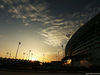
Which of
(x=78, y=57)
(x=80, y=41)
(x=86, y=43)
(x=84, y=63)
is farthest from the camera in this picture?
(x=80, y=41)

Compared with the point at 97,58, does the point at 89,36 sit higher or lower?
higher

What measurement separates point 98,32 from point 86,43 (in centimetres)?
1002

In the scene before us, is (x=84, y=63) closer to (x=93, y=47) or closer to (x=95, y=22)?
(x=93, y=47)

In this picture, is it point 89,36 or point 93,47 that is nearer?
point 93,47

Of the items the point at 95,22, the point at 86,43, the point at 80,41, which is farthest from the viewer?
the point at 80,41

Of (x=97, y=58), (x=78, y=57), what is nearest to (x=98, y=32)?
(x=97, y=58)

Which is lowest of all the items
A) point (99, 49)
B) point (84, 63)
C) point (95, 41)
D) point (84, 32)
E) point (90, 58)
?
point (84, 63)

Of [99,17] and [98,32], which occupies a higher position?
[99,17]

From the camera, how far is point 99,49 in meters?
32.5

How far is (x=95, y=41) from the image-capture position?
35.4 meters

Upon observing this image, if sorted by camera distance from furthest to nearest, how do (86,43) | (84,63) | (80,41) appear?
(80,41) → (86,43) → (84,63)

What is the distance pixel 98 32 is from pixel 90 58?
13852 millimetres

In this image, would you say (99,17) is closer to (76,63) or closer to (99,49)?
(99,49)

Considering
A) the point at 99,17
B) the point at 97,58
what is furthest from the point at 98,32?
the point at 97,58
